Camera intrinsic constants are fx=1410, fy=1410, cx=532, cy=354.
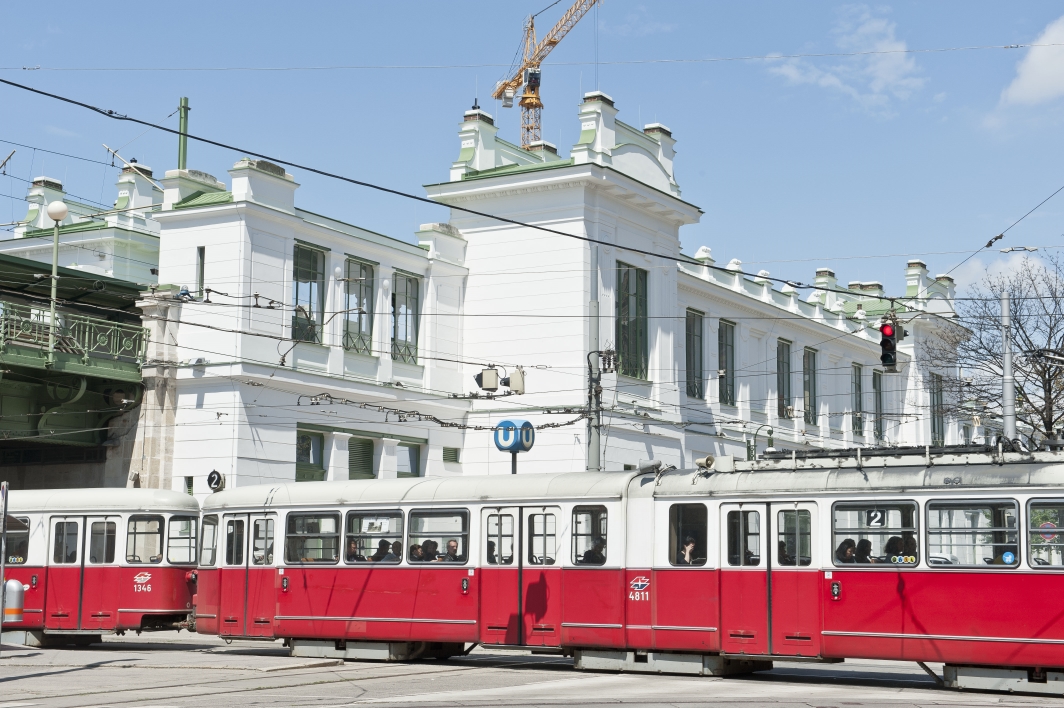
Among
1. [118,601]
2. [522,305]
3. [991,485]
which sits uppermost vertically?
[522,305]

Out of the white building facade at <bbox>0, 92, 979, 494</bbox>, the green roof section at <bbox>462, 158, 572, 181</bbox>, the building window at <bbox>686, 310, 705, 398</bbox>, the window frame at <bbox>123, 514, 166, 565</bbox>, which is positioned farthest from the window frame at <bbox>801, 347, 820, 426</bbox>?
the window frame at <bbox>123, 514, 166, 565</bbox>

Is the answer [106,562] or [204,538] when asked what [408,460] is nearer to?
[106,562]

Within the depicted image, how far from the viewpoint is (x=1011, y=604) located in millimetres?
17484

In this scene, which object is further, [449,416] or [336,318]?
[449,416]

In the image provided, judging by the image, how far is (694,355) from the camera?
5288 centimetres

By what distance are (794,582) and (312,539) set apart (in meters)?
8.37

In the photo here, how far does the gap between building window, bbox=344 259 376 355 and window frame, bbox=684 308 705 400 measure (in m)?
14.0

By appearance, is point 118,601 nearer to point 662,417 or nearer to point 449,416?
A: point 449,416

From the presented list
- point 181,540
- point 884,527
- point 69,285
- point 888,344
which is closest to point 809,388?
point 69,285

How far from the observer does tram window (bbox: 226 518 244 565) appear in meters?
24.3

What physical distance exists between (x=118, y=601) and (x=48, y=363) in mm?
8849

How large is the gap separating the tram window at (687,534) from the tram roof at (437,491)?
929 mm

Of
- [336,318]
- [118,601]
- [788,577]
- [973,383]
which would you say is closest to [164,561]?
[118,601]

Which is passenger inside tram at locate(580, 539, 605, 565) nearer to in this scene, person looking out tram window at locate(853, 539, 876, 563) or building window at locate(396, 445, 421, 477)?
person looking out tram window at locate(853, 539, 876, 563)
